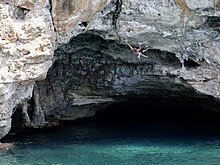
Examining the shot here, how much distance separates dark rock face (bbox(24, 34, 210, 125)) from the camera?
15.4 metres

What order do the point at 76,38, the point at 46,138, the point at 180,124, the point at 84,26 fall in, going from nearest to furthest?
the point at 84,26
the point at 76,38
the point at 46,138
the point at 180,124

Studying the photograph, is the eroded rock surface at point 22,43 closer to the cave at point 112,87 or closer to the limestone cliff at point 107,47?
the limestone cliff at point 107,47

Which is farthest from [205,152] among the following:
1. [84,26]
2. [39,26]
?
[39,26]

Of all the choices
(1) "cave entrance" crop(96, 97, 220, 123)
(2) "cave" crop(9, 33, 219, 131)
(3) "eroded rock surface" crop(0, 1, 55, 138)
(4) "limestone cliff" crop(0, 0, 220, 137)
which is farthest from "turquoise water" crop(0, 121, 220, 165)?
(3) "eroded rock surface" crop(0, 1, 55, 138)

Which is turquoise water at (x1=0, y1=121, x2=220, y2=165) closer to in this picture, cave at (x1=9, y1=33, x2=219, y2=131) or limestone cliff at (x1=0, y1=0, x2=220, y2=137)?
cave at (x1=9, y1=33, x2=219, y2=131)

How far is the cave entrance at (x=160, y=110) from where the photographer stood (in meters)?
20.2

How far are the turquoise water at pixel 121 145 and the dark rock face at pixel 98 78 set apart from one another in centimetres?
96

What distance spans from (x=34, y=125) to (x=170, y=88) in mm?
5156

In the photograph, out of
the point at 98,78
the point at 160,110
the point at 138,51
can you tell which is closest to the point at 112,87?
the point at 98,78

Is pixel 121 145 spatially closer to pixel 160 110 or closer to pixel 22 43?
pixel 22 43

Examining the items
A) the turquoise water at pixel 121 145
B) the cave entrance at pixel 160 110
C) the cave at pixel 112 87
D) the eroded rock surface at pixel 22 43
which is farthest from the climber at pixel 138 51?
the cave entrance at pixel 160 110

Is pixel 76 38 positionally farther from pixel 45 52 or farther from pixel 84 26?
pixel 45 52

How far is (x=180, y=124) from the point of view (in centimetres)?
1930

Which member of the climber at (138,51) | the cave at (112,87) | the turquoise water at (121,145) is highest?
the climber at (138,51)
